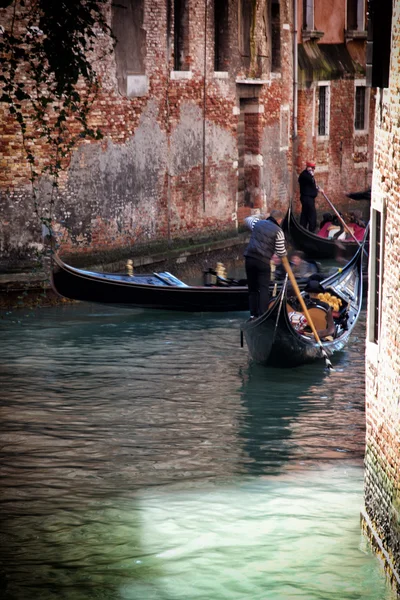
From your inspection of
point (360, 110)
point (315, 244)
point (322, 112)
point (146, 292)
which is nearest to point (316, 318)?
point (146, 292)

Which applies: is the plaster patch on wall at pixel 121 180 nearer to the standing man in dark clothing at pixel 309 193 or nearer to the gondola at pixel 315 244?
the gondola at pixel 315 244

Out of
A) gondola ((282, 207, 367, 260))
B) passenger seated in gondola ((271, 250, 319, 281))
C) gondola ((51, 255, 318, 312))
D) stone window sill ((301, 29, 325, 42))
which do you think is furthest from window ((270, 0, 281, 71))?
gondola ((51, 255, 318, 312))

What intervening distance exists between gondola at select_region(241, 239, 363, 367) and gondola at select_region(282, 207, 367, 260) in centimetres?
485

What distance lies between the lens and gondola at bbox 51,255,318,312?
13.0m

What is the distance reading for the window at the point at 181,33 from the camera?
1605 cm

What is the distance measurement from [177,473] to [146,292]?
18.3 ft

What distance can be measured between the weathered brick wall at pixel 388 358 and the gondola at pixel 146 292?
6.83m

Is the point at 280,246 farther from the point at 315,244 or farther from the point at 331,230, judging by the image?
the point at 331,230

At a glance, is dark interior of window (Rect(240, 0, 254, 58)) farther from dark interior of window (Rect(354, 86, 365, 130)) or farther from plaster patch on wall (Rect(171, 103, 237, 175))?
dark interior of window (Rect(354, 86, 365, 130))

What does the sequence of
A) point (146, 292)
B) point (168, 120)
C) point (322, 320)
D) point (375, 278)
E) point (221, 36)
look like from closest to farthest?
point (375, 278)
point (322, 320)
point (146, 292)
point (168, 120)
point (221, 36)

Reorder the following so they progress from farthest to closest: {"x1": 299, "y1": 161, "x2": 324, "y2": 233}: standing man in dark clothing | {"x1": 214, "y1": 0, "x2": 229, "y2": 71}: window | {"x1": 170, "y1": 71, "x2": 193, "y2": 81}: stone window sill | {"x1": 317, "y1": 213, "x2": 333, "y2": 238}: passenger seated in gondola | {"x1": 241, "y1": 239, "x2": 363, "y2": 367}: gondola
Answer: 1. {"x1": 299, "y1": 161, "x2": 324, "y2": 233}: standing man in dark clothing
2. {"x1": 317, "y1": 213, "x2": 333, "y2": 238}: passenger seated in gondola
3. {"x1": 214, "y1": 0, "x2": 229, "y2": 71}: window
4. {"x1": 170, "y1": 71, "x2": 193, "y2": 81}: stone window sill
5. {"x1": 241, "y1": 239, "x2": 363, "y2": 367}: gondola

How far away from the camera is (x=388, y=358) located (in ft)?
20.0

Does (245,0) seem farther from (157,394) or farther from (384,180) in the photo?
(384,180)

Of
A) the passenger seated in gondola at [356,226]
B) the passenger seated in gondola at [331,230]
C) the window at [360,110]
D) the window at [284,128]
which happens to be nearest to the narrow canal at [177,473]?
the passenger seated in gondola at [356,226]
